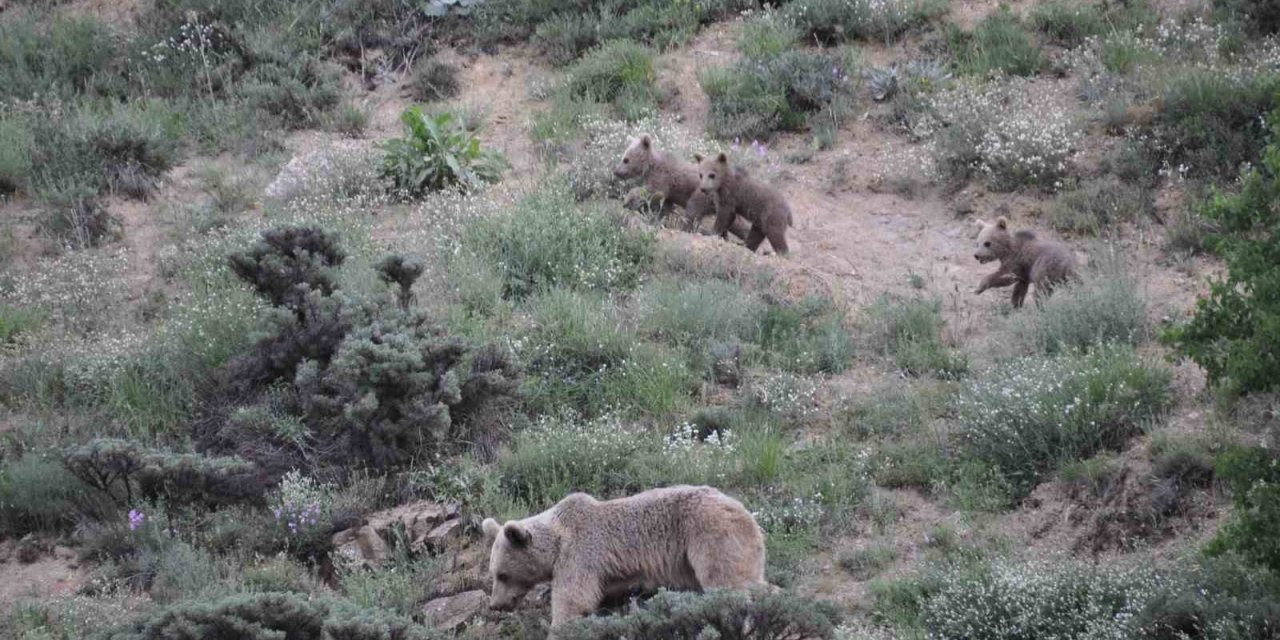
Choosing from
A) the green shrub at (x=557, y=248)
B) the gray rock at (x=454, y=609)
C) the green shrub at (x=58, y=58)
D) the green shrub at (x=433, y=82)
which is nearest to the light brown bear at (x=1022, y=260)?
the green shrub at (x=557, y=248)

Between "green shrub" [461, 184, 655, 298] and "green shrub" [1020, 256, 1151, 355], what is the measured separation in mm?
3477

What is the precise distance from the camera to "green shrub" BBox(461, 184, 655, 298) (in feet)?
40.7

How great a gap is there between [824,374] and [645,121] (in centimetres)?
530

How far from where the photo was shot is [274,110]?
16562 millimetres

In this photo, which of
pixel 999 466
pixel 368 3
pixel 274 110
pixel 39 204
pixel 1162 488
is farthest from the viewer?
pixel 368 3

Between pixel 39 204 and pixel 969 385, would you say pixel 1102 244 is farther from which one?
pixel 39 204

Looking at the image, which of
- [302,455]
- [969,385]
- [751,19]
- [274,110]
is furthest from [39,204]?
[969,385]

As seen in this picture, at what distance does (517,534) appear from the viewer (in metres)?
7.89

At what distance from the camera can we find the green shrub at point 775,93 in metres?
15.8

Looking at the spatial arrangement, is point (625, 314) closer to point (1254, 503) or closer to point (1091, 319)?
point (1091, 319)

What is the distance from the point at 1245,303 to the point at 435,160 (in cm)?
897

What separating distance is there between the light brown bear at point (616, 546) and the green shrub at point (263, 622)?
28.7 inches

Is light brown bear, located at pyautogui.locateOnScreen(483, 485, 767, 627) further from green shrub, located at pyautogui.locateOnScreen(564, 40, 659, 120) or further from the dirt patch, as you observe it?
green shrub, located at pyautogui.locateOnScreen(564, 40, 659, 120)

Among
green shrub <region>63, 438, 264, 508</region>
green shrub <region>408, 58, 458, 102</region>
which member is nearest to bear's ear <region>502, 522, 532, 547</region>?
green shrub <region>63, 438, 264, 508</region>
